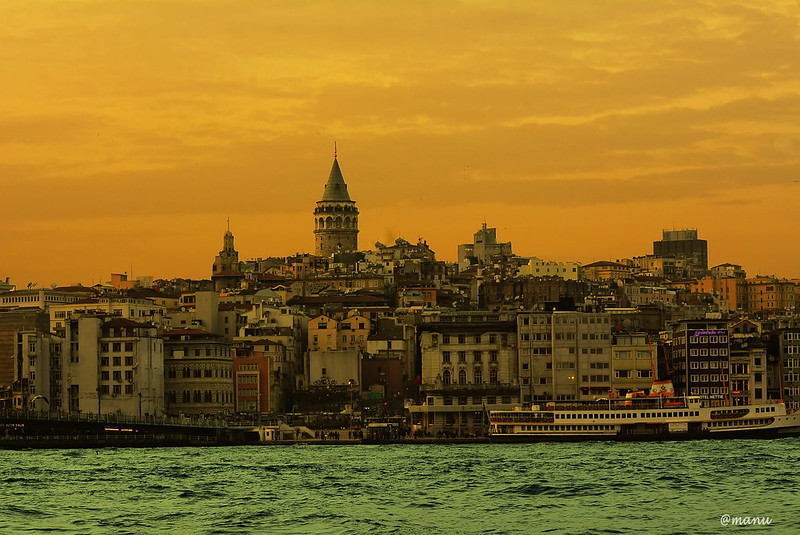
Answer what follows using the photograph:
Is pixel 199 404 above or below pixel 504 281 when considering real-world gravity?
below

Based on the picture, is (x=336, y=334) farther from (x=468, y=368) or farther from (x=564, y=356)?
(x=564, y=356)

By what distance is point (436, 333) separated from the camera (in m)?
129

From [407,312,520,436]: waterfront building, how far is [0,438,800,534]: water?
60.3 feet

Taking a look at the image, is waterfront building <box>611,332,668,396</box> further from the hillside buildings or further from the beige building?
the beige building

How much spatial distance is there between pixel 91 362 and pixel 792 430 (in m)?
48.1

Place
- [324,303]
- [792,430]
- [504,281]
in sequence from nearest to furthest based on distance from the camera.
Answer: [792,430]
[324,303]
[504,281]

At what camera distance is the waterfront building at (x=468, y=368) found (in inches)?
4911

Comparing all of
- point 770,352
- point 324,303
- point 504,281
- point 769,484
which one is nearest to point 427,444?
point 770,352

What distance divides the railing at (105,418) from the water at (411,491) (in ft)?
44.4

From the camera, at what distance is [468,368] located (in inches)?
5049

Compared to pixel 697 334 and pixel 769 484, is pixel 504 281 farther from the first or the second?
pixel 769 484

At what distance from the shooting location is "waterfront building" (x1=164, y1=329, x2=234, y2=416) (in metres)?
135

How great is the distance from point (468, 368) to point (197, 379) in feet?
67.0

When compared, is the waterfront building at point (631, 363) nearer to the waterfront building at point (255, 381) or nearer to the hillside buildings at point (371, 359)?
the hillside buildings at point (371, 359)
